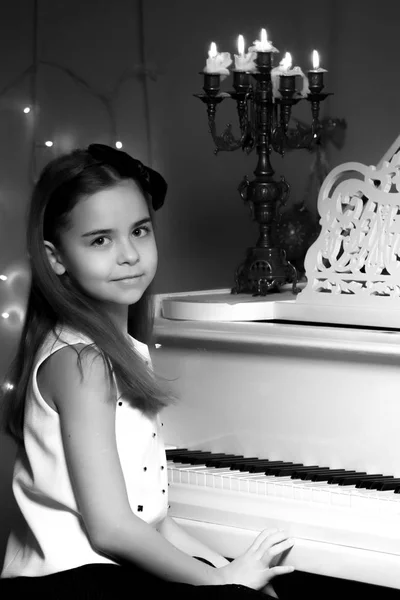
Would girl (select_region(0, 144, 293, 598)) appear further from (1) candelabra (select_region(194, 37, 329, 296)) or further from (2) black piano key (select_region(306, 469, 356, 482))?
(1) candelabra (select_region(194, 37, 329, 296))

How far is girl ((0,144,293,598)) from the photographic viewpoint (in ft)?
6.08

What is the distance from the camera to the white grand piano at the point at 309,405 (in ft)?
7.09

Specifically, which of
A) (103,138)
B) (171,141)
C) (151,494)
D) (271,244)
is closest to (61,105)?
(103,138)

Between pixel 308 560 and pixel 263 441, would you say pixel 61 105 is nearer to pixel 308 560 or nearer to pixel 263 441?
pixel 263 441

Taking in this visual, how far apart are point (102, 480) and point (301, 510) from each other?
0.54m

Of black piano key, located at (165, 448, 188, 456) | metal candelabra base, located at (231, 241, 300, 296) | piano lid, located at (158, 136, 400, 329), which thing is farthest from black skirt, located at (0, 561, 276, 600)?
metal candelabra base, located at (231, 241, 300, 296)

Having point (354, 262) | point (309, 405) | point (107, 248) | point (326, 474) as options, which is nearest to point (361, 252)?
point (354, 262)

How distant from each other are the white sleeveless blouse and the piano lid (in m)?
0.65

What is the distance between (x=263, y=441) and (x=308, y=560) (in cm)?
43

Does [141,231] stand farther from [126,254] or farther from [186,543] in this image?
[186,543]

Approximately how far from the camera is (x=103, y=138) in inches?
160

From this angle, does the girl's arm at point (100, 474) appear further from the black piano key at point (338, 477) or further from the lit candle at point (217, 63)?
the lit candle at point (217, 63)

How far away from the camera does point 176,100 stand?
4.28 m

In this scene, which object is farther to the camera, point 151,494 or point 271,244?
point 271,244
